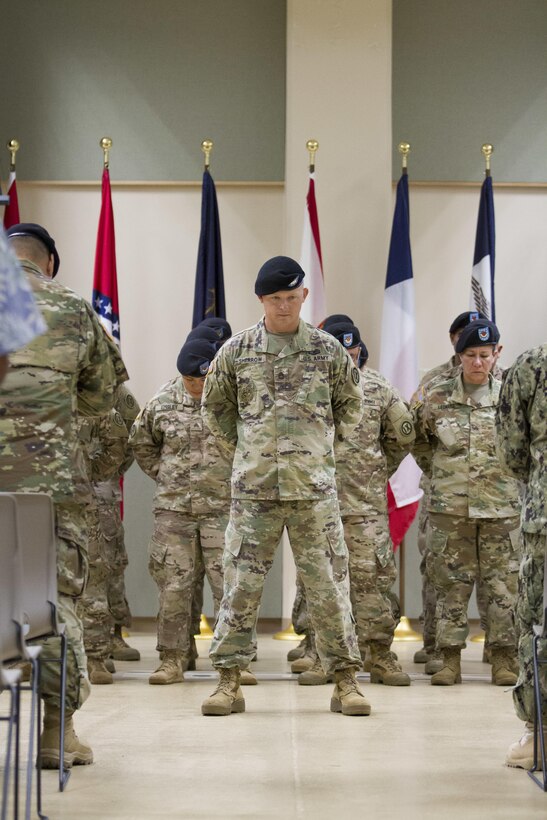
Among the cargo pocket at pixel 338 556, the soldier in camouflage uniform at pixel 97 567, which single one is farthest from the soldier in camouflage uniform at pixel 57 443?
the soldier in camouflage uniform at pixel 97 567

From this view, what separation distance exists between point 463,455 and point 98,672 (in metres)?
2.10

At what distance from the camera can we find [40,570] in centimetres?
331

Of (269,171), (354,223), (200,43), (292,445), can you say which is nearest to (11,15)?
(200,43)

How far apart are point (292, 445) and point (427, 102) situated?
493 centimetres

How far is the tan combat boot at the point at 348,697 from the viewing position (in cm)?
479

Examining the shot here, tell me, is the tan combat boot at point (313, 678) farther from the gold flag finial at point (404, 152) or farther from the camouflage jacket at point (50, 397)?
the gold flag finial at point (404, 152)

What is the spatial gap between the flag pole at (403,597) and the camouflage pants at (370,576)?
2059 mm

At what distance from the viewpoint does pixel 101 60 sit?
8891 millimetres

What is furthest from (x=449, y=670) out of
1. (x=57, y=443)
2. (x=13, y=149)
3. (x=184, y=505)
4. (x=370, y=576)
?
(x=13, y=149)

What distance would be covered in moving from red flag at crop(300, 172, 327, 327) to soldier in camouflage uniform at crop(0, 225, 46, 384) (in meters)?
5.82

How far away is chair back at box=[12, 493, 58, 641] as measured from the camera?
10.5ft

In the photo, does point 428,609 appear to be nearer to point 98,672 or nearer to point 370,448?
point 370,448

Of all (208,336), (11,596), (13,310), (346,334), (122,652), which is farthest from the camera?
(122,652)

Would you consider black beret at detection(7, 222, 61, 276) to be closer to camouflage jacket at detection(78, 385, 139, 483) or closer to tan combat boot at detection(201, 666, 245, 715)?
tan combat boot at detection(201, 666, 245, 715)
